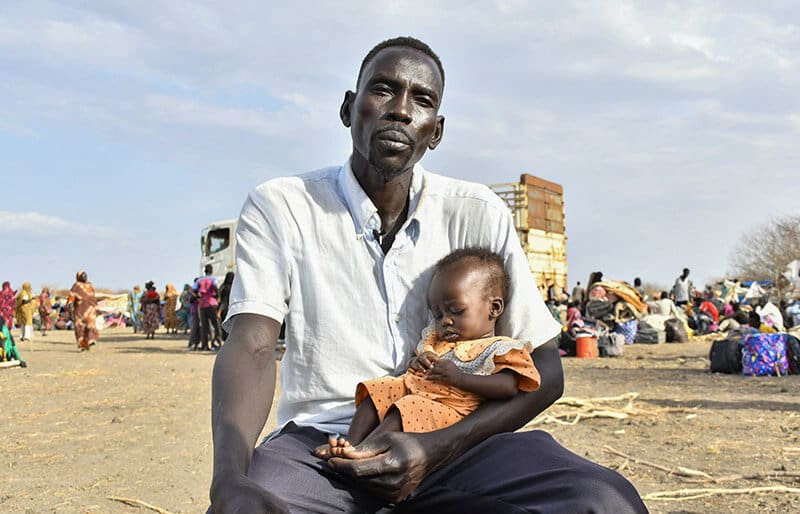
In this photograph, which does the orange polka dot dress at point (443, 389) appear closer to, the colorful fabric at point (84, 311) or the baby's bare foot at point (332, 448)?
the baby's bare foot at point (332, 448)

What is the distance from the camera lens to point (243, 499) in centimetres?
163

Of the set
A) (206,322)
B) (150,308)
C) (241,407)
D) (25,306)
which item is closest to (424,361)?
(241,407)

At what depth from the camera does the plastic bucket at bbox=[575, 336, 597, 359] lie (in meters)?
14.0

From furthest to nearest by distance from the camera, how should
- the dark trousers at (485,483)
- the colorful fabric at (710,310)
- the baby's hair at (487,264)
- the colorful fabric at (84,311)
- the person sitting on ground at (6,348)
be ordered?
the colorful fabric at (710,310)
the colorful fabric at (84,311)
the person sitting on ground at (6,348)
the baby's hair at (487,264)
the dark trousers at (485,483)

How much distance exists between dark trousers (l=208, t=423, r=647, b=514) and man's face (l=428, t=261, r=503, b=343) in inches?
13.7

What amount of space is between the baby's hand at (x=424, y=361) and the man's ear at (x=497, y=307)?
28 centimetres

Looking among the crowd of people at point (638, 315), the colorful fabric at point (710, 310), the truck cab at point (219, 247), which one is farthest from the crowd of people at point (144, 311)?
the colorful fabric at point (710, 310)

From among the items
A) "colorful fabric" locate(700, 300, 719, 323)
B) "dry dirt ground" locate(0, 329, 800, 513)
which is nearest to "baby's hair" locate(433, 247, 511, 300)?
"dry dirt ground" locate(0, 329, 800, 513)

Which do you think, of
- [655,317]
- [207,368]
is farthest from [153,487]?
[655,317]

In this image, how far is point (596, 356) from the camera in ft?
45.9

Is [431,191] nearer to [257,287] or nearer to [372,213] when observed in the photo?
[372,213]

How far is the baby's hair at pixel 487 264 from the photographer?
225 centimetres

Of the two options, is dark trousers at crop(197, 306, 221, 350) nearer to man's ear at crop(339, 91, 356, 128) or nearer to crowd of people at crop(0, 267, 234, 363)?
crowd of people at crop(0, 267, 234, 363)

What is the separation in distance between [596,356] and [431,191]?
12254 millimetres
